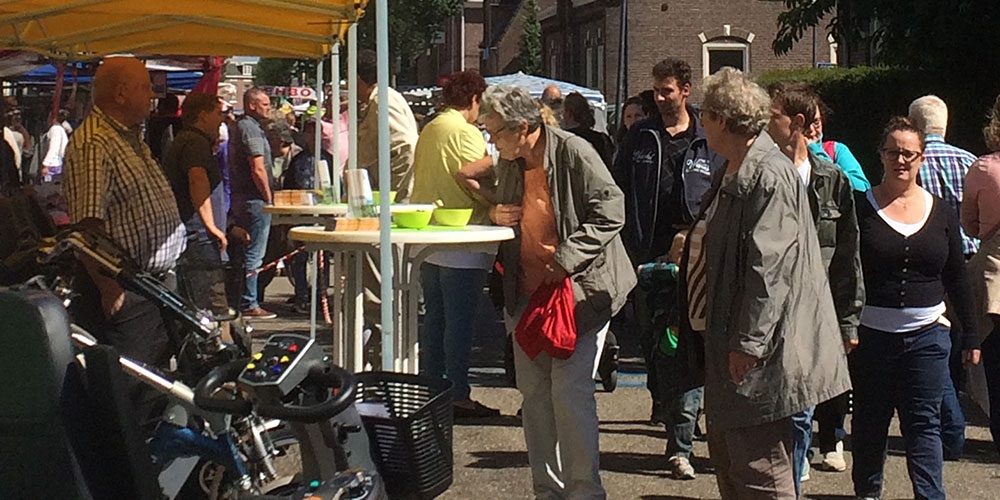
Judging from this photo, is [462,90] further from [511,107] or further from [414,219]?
[511,107]

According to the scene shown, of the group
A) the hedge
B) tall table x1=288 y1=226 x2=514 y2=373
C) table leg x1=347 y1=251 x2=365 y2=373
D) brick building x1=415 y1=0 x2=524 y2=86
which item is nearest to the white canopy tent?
tall table x1=288 y1=226 x2=514 y2=373

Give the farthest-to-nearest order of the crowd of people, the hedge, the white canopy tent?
the hedge
the white canopy tent
the crowd of people

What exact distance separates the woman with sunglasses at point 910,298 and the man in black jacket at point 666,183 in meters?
1.09

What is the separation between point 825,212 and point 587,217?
3.08ft

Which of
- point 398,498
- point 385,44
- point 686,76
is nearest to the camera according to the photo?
point 398,498

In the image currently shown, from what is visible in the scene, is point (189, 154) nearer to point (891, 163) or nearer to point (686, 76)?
point (686, 76)

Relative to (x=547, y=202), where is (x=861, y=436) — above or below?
below

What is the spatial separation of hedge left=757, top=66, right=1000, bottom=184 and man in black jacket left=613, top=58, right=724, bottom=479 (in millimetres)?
6404

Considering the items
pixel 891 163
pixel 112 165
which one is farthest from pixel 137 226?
pixel 891 163

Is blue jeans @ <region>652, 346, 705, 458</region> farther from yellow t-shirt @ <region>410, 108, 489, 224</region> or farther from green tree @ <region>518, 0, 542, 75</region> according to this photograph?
green tree @ <region>518, 0, 542, 75</region>

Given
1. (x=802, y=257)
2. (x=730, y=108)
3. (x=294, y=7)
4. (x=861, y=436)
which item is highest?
(x=294, y=7)

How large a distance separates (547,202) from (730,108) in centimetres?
117

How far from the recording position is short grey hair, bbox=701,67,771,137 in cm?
500

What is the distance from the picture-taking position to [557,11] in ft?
181
